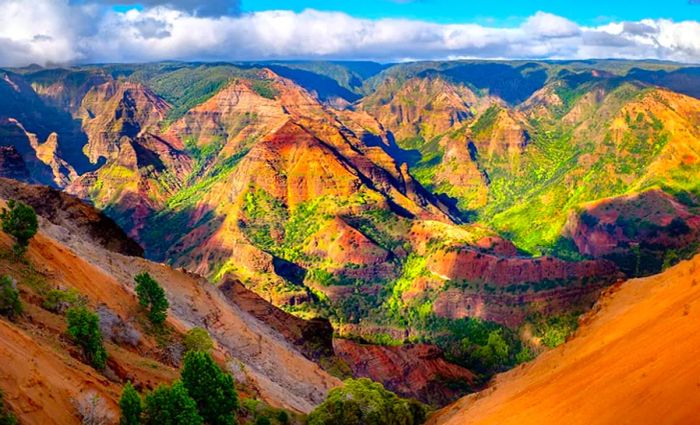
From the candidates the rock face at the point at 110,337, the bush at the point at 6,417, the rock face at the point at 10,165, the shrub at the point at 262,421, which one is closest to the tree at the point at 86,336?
the rock face at the point at 110,337

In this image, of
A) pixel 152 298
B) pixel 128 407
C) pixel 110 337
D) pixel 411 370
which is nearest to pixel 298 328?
pixel 411 370

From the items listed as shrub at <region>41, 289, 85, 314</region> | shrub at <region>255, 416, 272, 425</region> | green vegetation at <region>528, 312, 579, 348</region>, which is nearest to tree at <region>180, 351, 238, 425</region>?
shrub at <region>255, 416, 272, 425</region>

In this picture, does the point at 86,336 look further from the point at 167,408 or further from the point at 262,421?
the point at 262,421

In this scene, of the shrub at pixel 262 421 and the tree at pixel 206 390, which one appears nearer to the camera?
the tree at pixel 206 390

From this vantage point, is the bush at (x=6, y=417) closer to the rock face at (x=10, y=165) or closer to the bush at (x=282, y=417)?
the bush at (x=282, y=417)

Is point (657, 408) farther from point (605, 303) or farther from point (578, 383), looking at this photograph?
point (605, 303)

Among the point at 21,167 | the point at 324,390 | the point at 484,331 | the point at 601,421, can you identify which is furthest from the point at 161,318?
the point at 21,167

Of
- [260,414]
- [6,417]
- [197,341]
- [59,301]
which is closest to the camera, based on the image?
[6,417]
